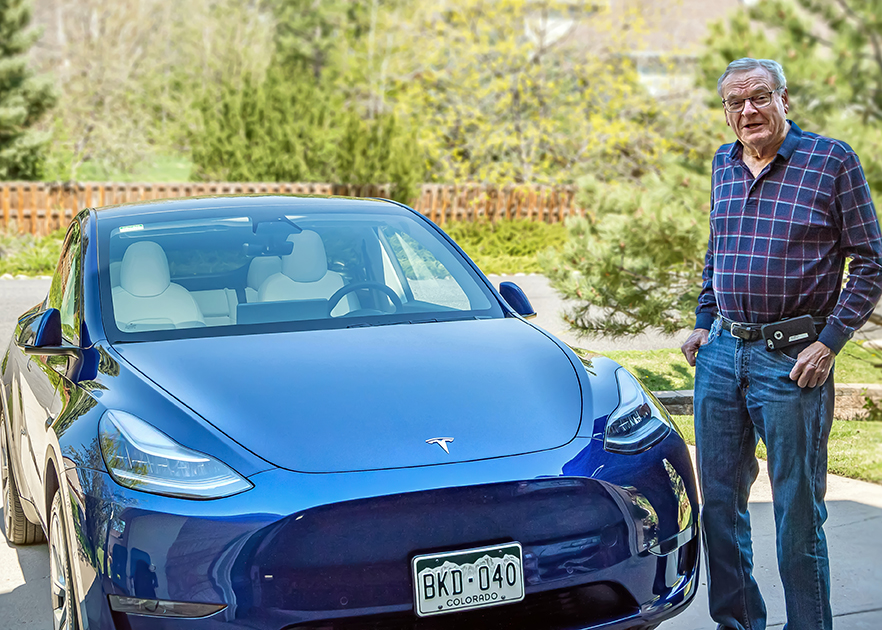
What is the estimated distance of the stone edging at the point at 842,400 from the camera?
625cm

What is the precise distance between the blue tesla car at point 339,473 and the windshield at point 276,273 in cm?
2

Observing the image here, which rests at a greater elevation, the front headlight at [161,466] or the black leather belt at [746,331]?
the black leather belt at [746,331]

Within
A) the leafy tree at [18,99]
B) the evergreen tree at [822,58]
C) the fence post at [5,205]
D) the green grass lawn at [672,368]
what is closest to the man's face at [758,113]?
the evergreen tree at [822,58]

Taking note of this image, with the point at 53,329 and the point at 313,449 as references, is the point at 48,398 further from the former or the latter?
the point at 313,449

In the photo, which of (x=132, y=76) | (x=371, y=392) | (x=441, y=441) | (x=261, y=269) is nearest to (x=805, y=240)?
(x=441, y=441)

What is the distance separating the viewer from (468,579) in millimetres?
2455

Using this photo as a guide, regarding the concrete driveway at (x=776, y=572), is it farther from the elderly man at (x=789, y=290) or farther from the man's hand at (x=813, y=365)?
the man's hand at (x=813, y=365)

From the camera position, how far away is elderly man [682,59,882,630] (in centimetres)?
279

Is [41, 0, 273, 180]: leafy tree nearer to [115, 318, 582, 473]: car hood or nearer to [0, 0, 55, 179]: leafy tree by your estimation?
[0, 0, 55, 179]: leafy tree

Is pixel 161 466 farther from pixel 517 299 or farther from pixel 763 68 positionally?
pixel 763 68

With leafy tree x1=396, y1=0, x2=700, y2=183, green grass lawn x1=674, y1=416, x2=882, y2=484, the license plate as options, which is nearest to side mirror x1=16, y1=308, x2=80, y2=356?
the license plate

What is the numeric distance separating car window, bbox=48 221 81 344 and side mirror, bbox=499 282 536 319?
1646 mm

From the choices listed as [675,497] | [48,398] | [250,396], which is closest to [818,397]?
[675,497]

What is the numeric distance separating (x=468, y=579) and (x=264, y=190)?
15.6 metres
